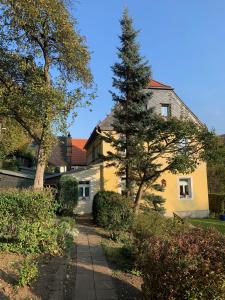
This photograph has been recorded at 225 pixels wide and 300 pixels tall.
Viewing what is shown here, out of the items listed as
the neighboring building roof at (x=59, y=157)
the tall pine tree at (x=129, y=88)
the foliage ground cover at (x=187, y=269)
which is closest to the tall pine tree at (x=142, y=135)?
the tall pine tree at (x=129, y=88)

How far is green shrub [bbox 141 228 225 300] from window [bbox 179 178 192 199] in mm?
25860

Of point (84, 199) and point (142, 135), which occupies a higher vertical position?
point (142, 135)

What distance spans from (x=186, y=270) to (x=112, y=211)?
12.4m

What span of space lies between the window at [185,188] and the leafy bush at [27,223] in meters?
21.4

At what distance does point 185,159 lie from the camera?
1930cm

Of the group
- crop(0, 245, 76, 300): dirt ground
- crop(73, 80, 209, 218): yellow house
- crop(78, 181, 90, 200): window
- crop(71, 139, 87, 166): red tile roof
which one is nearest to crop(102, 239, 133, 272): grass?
crop(0, 245, 76, 300): dirt ground

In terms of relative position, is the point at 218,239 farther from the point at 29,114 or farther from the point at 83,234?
the point at 29,114

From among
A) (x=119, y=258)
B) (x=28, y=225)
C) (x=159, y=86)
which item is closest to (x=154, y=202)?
(x=159, y=86)

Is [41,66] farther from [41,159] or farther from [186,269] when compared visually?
[186,269]

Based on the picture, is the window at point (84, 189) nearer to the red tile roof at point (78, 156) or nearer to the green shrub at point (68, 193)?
the green shrub at point (68, 193)

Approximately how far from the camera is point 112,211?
17406mm

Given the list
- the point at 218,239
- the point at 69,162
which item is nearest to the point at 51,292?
the point at 218,239

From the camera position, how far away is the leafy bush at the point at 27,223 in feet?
34.8

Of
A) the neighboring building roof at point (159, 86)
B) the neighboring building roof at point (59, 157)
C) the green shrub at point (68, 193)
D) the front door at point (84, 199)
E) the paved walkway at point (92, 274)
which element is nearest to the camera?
the paved walkway at point (92, 274)
